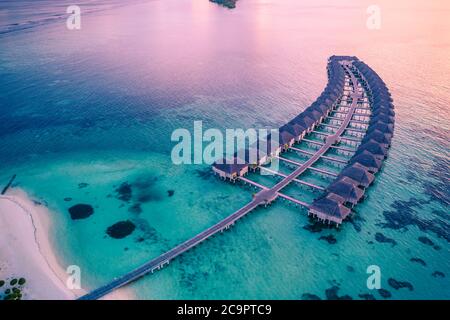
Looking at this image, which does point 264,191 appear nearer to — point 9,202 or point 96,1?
point 9,202

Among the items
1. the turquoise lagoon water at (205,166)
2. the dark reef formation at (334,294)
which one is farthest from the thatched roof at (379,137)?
the dark reef formation at (334,294)

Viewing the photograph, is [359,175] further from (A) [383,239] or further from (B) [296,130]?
(B) [296,130]

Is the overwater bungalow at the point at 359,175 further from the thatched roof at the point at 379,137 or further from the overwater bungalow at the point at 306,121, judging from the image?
the overwater bungalow at the point at 306,121

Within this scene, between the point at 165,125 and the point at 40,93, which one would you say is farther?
the point at 40,93

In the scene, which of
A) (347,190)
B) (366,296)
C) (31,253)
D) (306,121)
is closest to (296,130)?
(306,121)

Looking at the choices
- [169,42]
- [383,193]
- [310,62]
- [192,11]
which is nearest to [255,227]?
[383,193]

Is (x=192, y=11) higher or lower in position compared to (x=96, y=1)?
lower

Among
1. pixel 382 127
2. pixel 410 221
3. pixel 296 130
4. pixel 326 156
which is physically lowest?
pixel 410 221
